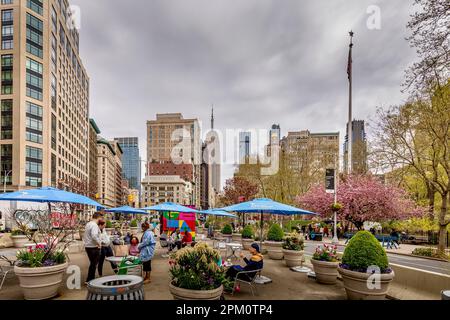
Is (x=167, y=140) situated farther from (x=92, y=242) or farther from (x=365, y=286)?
(x=365, y=286)

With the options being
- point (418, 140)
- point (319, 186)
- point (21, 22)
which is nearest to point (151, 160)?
point (21, 22)

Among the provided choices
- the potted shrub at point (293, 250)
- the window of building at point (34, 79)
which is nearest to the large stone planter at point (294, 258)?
the potted shrub at point (293, 250)

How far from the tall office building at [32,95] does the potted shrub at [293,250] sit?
57776mm

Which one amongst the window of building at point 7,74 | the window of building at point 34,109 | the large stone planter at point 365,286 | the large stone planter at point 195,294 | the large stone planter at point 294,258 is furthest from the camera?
the window of building at point 34,109

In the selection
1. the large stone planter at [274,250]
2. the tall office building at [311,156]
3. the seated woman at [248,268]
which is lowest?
the large stone planter at [274,250]

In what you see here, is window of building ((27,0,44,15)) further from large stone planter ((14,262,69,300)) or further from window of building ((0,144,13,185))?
large stone planter ((14,262,69,300))

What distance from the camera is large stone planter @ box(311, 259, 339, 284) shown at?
9.01 meters

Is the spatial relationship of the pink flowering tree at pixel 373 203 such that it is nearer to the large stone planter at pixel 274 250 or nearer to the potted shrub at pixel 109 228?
the large stone planter at pixel 274 250

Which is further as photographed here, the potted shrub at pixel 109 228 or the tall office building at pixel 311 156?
the tall office building at pixel 311 156

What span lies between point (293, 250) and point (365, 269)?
205 inches

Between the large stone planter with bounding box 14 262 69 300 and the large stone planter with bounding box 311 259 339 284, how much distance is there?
7.51 metres

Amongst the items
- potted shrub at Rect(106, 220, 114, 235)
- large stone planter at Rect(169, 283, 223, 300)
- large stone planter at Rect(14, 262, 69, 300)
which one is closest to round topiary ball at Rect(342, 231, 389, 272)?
large stone planter at Rect(169, 283, 223, 300)

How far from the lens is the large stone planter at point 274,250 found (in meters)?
13.9
